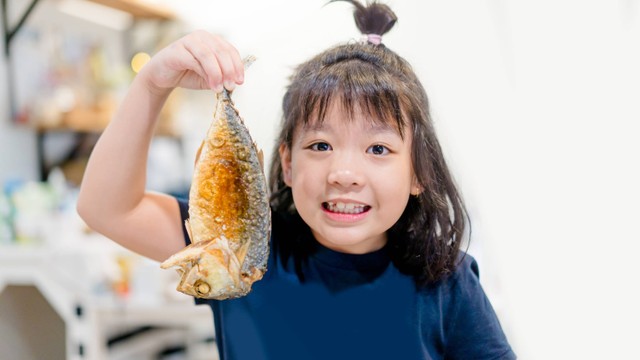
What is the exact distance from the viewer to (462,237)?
29.6 inches

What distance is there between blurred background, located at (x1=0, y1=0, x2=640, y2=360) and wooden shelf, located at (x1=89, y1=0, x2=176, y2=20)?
589mm

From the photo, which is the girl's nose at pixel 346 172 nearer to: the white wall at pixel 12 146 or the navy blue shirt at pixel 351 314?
the navy blue shirt at pixel 351 314

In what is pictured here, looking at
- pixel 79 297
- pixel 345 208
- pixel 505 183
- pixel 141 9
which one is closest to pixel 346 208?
pixel 345 208

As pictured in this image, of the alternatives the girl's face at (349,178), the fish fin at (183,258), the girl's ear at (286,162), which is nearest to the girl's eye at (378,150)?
the girl's face at (349,178)

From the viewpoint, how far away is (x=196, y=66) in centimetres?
54

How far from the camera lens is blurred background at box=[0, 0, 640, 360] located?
1.11 m

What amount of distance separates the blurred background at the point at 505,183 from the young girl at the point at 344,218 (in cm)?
19

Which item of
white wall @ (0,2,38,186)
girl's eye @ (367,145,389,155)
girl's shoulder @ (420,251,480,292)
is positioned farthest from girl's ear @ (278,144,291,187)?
Answer: white wall @ (0,2,38,186)

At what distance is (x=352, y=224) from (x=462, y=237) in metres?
0.22

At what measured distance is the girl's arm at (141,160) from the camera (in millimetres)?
548

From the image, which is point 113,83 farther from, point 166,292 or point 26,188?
point 166,292

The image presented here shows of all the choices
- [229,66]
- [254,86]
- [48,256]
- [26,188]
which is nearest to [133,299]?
[48,256]

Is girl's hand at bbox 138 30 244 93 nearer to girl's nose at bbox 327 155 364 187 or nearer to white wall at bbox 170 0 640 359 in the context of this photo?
girl's nose at bbox 327 155 364 187

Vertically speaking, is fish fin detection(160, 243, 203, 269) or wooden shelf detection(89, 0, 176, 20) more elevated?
wooden shelf detection(89, 0, 176, 20)
